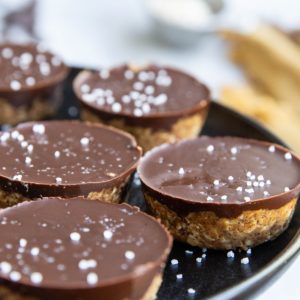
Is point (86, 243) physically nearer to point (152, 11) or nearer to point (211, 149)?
point (211, 149)

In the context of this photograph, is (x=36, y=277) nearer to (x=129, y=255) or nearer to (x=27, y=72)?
(x=129, y=255)

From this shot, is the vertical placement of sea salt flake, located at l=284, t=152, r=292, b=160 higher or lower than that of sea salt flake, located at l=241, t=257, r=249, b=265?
higher

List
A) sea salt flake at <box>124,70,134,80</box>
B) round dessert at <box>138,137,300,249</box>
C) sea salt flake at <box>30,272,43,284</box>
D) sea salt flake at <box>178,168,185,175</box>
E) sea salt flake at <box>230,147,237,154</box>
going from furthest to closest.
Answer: sea salt flake at <box>124,70,134,80</box> → sea salt flake at <box>230,147,237,154</box> → sea salt flake at <box>178,168,185,175</box> → round dessert at <box>138,137,300,249</box> → sea salt flake at <box>30,272,43,284</box>

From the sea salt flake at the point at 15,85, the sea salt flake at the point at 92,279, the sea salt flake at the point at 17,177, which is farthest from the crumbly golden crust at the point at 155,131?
the sea salt flake at the point at 92,279

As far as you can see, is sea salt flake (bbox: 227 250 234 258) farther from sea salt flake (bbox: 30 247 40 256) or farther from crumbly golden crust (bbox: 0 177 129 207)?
sea salt flake (bbox: 30 247 40 256)

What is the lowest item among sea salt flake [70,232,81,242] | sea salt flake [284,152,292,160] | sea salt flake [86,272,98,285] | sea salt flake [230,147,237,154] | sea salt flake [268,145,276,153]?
sea salt flake [70,232,81,242]

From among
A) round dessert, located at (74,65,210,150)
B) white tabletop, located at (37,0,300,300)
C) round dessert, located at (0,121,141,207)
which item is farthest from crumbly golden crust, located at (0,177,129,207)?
white tabletop, located at (37,0,300,300)

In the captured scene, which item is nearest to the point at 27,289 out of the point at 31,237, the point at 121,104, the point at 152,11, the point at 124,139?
the point at 31,237
